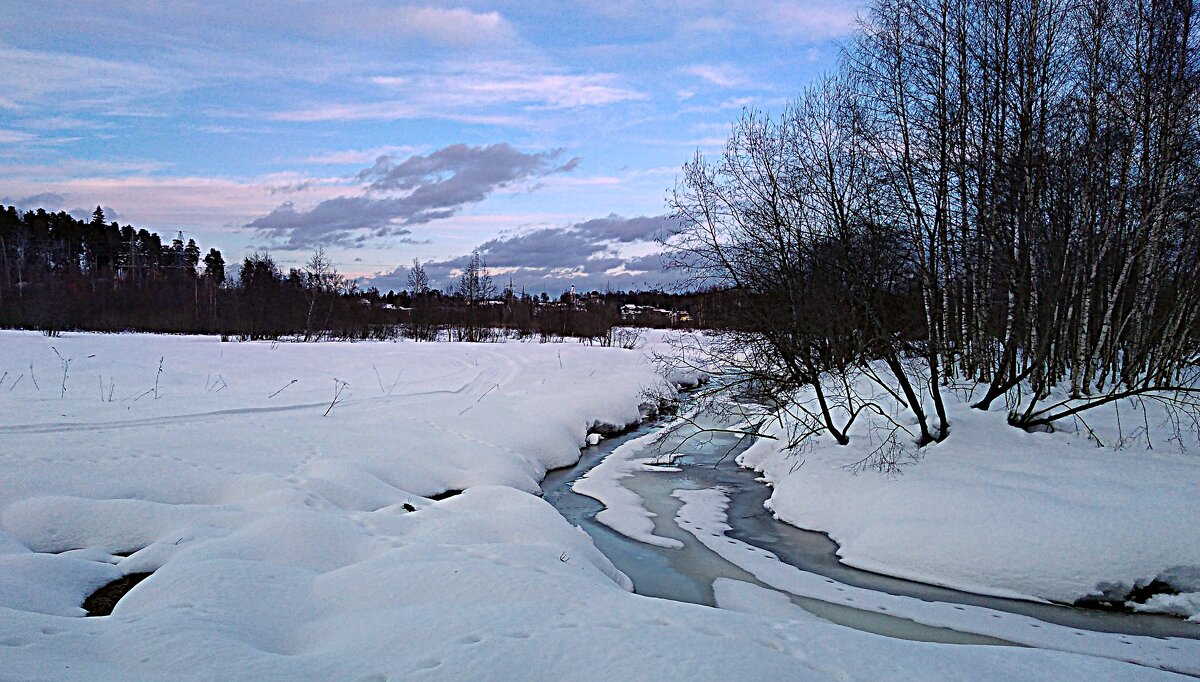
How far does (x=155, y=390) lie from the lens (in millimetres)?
13391

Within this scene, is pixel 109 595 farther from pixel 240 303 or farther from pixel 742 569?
pixel 240 303

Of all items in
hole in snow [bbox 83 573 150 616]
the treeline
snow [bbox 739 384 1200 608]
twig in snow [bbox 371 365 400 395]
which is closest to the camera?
hole in snow [bbox 83 573 150 616]

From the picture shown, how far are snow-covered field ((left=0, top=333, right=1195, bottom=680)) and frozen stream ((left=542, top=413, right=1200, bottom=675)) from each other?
1.68ft

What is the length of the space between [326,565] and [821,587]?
4664 millimetres

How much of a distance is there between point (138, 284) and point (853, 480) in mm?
56522

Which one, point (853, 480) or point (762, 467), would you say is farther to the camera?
point (762, 467)

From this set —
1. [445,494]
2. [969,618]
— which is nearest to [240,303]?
[445,494]

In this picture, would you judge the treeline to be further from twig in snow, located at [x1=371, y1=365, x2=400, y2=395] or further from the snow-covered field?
the snow-covered field

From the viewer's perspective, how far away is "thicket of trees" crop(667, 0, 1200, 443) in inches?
400

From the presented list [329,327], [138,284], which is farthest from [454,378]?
[138,284]

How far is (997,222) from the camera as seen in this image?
1023cm

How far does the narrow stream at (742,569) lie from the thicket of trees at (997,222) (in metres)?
2.15

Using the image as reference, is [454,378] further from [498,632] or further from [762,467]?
[498,632]

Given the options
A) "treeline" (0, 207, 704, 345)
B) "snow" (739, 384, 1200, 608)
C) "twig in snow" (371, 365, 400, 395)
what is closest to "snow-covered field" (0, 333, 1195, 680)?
"snow" (739, 384, 1200, 608)
